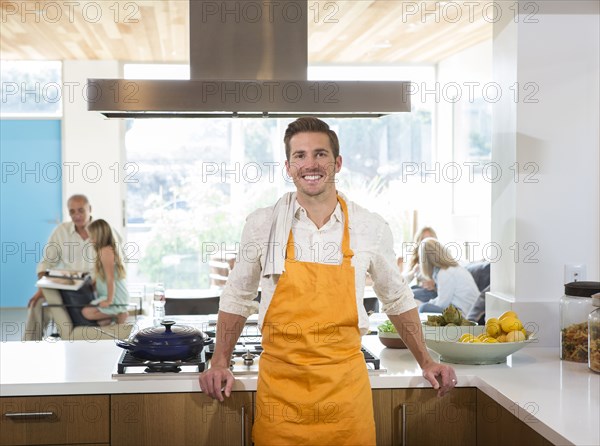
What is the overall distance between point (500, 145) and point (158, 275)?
241 inches

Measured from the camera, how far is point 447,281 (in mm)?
5500

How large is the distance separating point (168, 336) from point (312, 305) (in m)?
0.57

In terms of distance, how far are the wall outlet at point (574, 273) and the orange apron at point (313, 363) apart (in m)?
1.13

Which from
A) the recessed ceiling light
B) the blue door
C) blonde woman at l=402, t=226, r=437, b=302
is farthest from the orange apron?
the blue door

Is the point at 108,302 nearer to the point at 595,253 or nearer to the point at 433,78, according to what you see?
the point at 595,253

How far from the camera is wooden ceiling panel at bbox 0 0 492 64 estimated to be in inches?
224

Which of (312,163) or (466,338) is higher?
(312,163)

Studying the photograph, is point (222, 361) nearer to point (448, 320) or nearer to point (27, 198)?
point (448, 320)

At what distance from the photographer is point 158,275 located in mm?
8648

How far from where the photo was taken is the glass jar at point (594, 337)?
2.41 m

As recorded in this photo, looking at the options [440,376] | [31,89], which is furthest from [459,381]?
[31,89]

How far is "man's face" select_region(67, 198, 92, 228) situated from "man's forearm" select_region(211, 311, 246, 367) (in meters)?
4.03

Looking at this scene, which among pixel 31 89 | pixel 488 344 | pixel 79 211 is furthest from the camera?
pixel 31 89

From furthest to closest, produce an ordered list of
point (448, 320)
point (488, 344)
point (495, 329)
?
point (448, 320)
point (495, 329)
point (488, 344)
